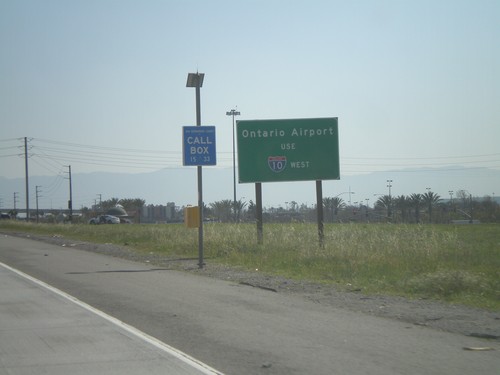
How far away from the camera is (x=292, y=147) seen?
2589 cm

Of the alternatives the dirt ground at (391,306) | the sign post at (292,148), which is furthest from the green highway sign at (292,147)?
the dirt ground at (391,306)

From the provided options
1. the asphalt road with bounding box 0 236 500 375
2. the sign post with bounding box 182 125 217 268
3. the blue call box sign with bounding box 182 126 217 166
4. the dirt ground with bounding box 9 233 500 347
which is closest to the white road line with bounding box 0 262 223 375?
the asphalt road with bounding box 0 236 500 375

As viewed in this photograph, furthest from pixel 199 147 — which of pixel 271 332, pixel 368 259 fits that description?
pixel 271 332

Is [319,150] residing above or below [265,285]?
above

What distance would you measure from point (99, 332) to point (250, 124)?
17829mm

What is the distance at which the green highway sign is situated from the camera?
2583 cm

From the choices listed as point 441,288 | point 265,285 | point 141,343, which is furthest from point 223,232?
point 141,343

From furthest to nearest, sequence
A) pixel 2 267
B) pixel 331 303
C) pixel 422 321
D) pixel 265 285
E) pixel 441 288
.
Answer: pixel 2 267 → pixel 265 285 → pixel 441 288 → pixel 331 303 → pixel 422 321

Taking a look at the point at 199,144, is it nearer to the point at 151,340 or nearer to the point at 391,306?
the point at 391,306

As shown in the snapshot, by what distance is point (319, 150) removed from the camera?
25859 mm

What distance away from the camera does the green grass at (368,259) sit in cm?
1337

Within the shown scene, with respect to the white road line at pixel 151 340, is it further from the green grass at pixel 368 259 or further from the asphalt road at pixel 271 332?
the green grass at pixel 368 259

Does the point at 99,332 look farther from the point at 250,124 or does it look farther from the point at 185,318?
the point at 250,124

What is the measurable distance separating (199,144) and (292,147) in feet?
22.7
